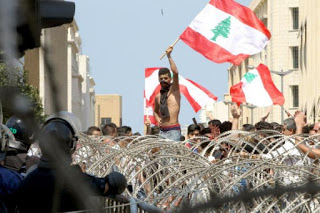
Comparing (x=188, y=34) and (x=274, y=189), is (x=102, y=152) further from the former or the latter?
(x=274, y=189)

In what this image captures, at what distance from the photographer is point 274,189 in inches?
41.5

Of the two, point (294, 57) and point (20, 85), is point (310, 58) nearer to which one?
point (294, 57)

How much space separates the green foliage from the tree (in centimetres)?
1599

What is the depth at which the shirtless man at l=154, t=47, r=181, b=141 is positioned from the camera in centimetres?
1045

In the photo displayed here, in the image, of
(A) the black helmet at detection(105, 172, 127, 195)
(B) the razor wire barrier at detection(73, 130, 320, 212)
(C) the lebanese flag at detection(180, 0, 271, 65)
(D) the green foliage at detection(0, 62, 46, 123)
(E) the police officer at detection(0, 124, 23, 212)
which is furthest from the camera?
(C) the lebanese flag at detection(180, 0, 271, 65)

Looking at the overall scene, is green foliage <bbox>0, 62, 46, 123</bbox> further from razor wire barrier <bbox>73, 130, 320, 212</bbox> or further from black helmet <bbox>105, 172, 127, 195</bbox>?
black helmet <bbox>105, 172, 127, 195</bbox>

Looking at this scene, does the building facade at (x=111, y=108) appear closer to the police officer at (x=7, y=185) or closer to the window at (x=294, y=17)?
the window at (x=294, y=17)

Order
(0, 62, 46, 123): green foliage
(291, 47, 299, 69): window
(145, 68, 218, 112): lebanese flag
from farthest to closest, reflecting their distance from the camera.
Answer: (291, 47, 299, 69): window, (145, 68, 218, 112): lebanese flag, (0, 62, 46, 123): green foliage

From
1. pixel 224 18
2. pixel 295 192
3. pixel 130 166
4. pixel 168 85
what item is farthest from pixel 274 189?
pixel 224 18

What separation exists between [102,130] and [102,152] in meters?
6.14

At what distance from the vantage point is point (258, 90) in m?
24.9

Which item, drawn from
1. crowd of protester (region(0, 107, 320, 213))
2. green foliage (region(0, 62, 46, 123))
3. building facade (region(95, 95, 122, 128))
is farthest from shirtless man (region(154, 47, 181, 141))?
building facade (region(95, 95, 122, 128))

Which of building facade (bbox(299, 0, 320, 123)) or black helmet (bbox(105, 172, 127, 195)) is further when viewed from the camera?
building facade (bbox(299, 0, 320, 123))

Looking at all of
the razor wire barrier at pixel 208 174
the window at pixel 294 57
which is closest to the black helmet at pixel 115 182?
the razor wire barrier at pixel 208 174
